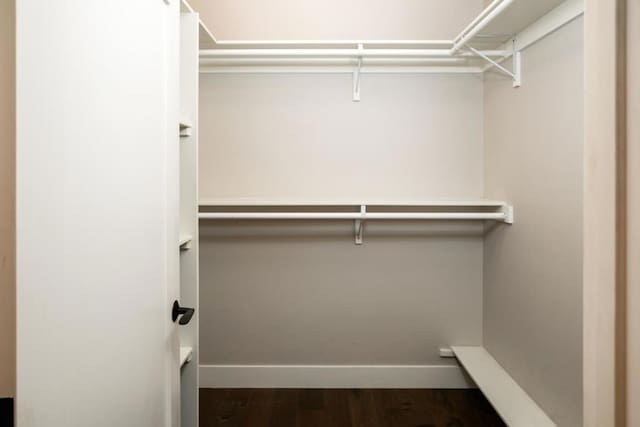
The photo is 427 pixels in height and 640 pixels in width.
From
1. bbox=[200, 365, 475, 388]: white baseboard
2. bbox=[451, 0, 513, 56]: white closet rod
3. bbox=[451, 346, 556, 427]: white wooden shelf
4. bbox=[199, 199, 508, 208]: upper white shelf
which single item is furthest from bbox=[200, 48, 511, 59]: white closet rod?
bbox=[200, 365, 475, 388]: white baseboard

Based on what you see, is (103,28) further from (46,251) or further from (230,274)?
(230,274)

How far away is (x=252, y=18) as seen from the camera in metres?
2.82

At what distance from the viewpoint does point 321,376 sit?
2.90m

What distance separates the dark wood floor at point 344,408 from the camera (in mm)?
2477

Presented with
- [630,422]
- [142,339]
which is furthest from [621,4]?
[142,339]

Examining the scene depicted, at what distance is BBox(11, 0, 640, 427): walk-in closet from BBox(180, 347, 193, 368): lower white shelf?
0.6 inches

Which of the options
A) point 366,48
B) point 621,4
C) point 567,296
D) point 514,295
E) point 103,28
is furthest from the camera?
point 366,48

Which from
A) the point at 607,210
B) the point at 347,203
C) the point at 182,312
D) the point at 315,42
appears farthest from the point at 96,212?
the point at 315,42

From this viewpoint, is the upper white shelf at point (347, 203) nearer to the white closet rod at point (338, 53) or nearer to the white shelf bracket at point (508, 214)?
the white shelf bracket at point (508, 214)

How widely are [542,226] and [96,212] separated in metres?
1.82

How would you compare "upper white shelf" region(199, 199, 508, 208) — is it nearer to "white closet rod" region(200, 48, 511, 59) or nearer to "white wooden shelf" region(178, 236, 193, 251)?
"white wooden shelf" region(178, 236, 193, 251)

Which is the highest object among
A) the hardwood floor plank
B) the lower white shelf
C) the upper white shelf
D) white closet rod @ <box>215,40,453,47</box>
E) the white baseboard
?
white closet rod @ <box>215,40,453,47</box>

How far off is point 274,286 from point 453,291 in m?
1.04

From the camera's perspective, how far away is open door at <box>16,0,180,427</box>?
0.72 m
